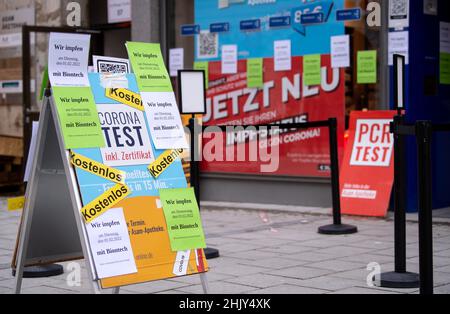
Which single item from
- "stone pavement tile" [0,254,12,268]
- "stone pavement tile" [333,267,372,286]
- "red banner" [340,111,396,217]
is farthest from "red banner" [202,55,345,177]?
"stone pavement tile" [0,254,12,268]

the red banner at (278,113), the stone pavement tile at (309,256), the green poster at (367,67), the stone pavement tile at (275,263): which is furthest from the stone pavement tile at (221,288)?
the green poster at (367,67)

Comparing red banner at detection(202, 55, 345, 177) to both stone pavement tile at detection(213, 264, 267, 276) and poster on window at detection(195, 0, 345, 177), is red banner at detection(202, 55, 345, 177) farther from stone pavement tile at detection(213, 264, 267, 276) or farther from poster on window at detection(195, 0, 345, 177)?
stone pavement tile at detection(213, 264, 267, 276)

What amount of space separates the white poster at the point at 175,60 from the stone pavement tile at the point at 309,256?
509cm

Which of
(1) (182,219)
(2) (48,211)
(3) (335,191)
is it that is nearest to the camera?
(1) (182,219)

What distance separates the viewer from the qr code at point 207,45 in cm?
1162

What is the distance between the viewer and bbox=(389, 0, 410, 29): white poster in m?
9.77

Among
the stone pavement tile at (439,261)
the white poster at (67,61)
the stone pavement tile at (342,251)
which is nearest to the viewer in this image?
the white poster at (67,61)

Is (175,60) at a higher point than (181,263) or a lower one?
higher

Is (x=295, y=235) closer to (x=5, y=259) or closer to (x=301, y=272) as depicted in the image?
(x=301, y=272)

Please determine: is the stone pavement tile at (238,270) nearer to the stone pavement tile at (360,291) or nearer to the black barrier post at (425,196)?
the stone pavement tile at (360,291)

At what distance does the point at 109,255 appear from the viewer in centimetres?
494

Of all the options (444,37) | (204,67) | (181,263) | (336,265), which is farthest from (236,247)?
(204,67)

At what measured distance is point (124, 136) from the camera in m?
5.29

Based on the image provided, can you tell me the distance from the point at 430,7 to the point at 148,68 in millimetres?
5469
